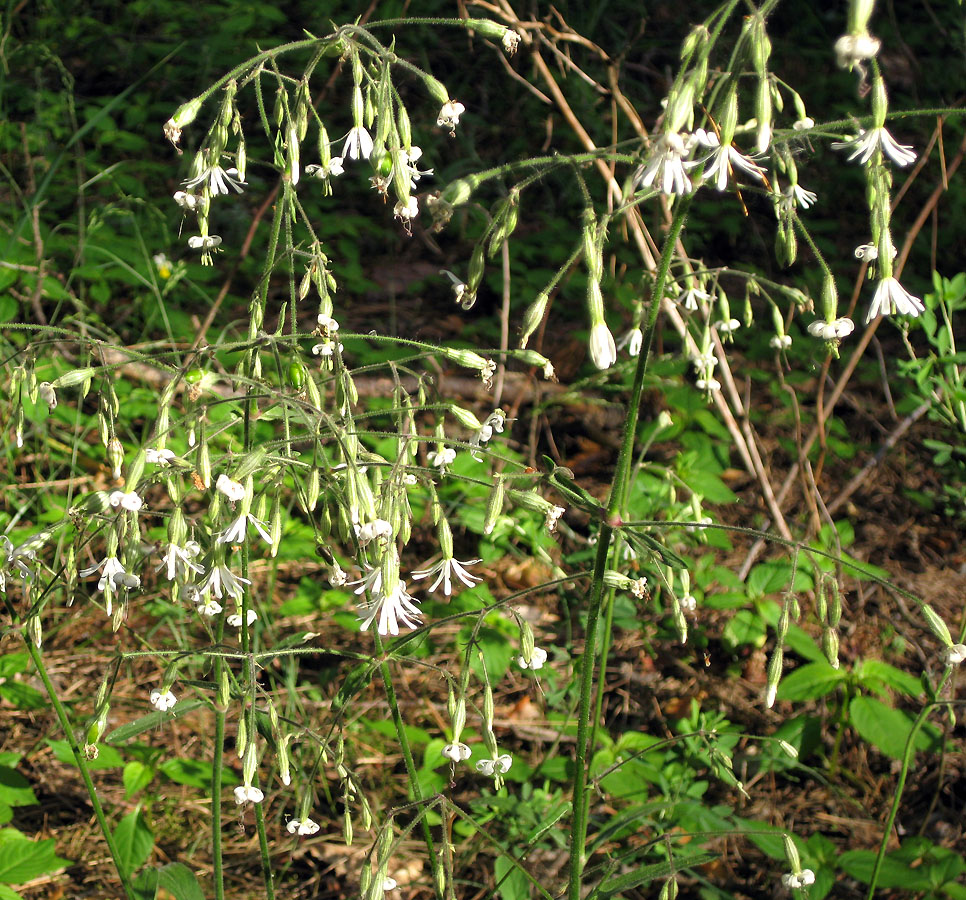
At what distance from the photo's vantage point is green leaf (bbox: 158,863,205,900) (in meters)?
1.90

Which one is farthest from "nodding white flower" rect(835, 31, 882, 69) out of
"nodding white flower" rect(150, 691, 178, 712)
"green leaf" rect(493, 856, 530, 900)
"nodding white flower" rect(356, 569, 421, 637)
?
"green leaf" rect(493, 856, 530, 900)

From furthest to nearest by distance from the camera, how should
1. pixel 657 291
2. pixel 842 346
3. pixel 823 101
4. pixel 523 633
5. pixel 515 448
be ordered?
pixel 823 101
pixel 842 346
pixel 515 448
pixel 523 633
pixel 657 291

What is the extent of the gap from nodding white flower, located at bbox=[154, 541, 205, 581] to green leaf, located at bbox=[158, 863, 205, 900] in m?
0.77

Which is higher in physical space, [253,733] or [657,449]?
[253,733]

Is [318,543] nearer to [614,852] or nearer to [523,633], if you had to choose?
[523,633]

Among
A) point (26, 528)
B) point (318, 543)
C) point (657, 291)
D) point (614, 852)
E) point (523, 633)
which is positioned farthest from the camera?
point (26, 528)

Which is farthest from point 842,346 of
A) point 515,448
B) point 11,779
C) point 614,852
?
point 11,779

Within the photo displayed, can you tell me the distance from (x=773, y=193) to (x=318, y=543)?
1.02 m

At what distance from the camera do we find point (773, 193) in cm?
150

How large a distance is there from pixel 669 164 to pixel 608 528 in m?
0.59

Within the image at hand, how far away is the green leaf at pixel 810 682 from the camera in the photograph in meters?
2.62

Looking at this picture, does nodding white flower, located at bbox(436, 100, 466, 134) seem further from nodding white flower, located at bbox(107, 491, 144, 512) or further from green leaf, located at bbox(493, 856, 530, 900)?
green leaf, located at bbox(493, 856, 530, 900)

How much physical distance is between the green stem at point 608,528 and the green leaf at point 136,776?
55.2 inches

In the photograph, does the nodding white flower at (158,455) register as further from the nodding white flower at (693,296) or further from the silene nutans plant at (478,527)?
the nodding white flower at (693,296)
